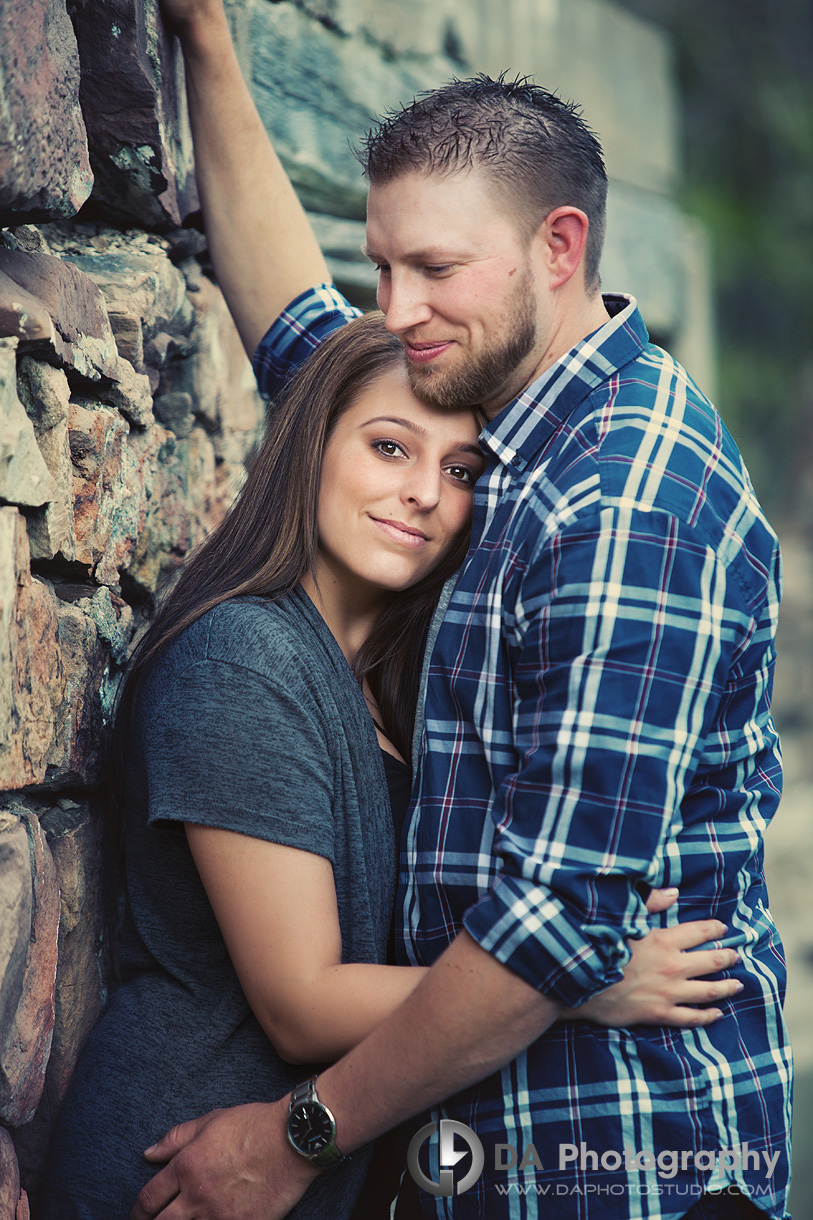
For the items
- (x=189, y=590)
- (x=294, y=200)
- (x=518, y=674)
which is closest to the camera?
(x=518, y=674)

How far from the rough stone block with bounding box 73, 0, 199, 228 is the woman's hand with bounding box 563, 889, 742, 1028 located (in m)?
1.46

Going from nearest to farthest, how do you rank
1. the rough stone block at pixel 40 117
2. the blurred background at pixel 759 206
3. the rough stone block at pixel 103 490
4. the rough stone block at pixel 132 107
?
1. the rough stone block at pixel 40 117
2. the rough stone block at pixel 103 490
3. the rough stone block at pixel 132 107
4. the blurred background at pixel 759 206

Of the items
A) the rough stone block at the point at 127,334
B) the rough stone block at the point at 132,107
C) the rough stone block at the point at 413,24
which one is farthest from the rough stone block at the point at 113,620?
the rough stone block at the point at 413,24

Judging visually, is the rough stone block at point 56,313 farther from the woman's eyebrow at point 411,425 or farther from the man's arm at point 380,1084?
the man's arm at point 380,1084

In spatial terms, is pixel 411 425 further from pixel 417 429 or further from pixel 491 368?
pixel 491 368

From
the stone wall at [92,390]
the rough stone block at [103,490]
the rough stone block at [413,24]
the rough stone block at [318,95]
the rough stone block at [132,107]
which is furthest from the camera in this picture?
the rough stone block at [413,24]

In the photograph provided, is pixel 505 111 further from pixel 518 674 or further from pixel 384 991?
pixel 384 991

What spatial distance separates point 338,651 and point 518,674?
0.40 metres

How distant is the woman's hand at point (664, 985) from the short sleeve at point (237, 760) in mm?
445

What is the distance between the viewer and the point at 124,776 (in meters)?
1.66

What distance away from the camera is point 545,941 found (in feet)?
4.27

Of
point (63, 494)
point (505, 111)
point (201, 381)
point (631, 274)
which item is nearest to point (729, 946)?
point (63, 494)

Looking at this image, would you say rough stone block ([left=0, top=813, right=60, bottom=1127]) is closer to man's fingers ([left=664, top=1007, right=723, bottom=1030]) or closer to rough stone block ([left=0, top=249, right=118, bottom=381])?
rough stone block ([left=0, top=249, right=118, bottom=381])

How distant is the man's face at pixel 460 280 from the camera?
5.36ft
